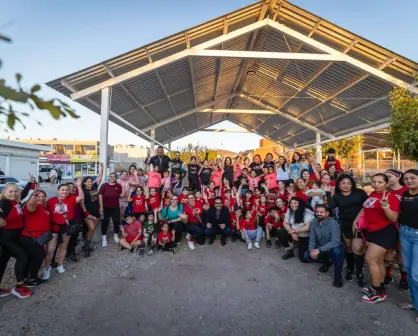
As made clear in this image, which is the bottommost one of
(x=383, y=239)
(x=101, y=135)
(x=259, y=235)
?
(x=259, y=235)

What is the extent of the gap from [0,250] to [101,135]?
436cm

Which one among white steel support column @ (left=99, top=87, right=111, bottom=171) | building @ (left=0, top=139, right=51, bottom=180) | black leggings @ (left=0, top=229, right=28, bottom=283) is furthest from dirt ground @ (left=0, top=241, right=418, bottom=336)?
building @ (left=0, top=139, right=51, bottom=180)

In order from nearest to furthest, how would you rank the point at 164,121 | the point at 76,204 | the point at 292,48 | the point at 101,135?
the point at 76,204
the point at 101,135
the point at 292,48
the point at 164,121

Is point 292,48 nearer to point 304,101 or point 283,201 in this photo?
point 304,101

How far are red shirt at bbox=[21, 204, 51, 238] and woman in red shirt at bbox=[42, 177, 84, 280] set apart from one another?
1.01 feet

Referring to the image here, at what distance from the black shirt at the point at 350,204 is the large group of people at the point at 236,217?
0.01 metres

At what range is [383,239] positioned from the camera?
358 cm

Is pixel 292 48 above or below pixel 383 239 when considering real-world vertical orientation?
above

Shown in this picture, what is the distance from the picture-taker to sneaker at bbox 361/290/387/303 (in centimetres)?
365

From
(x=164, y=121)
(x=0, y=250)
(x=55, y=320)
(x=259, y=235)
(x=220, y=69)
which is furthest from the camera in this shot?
(x=164, y=121)

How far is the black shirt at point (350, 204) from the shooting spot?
4.26m

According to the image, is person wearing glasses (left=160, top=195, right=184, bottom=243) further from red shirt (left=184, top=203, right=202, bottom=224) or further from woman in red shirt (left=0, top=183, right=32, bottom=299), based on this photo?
woman in red shirt (left=0, top=183, right=32, bottom=299)

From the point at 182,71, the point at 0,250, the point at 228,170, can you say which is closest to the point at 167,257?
the point at 0,250

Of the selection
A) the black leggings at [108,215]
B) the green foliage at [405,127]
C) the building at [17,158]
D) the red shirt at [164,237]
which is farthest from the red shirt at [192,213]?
the building at [17,158]
